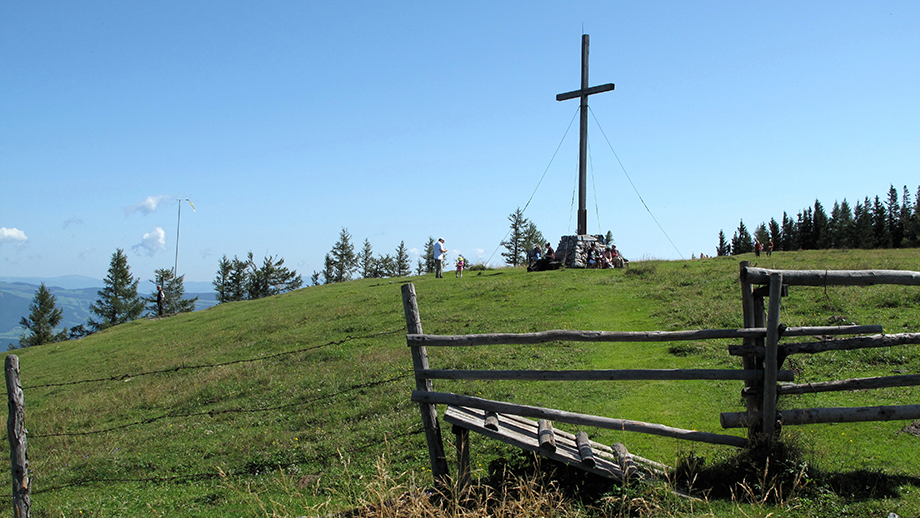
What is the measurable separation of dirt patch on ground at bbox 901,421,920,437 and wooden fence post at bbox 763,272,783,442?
2517 mm

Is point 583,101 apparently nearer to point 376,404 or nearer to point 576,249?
point 576,249

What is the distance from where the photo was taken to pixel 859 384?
597 cm

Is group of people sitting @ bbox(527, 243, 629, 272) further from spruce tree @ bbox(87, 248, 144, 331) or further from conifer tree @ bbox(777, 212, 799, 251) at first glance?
conifer tree @ bbox(777, 212, 799, 251)

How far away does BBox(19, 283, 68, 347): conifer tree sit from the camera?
3221 inches

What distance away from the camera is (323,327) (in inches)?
779

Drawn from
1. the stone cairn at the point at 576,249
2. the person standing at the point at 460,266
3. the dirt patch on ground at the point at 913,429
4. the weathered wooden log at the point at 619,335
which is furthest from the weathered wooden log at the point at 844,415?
the person standing at the point at 460,266

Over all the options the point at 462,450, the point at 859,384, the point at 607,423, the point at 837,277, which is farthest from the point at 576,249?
the point at 462,450

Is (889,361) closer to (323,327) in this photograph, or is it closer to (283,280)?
(323,327)

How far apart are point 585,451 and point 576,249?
74.0 feet

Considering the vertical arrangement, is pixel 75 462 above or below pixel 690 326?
below

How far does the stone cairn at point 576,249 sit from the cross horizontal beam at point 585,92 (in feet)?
22.6

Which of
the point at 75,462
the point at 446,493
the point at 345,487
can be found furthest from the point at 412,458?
the point at 75,462

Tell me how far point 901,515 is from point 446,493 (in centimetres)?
424

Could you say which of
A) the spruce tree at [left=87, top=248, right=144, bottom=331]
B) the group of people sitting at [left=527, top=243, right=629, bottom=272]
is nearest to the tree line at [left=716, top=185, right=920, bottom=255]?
the group of people sitting at [left=527, top=243, right=629, bottom=272]
